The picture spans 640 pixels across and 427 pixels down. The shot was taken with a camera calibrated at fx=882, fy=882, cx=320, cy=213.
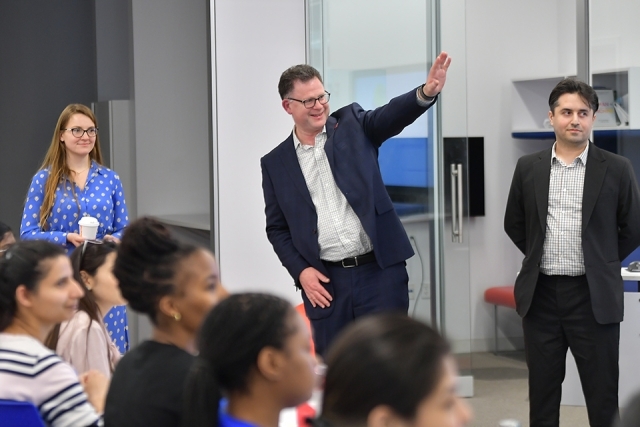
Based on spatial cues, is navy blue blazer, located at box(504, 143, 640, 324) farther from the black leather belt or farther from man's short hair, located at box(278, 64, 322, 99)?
man's short hair, located at box(278, 64, 322, 99)

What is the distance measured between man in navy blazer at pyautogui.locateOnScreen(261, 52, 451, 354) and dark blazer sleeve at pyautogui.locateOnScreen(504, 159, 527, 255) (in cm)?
67

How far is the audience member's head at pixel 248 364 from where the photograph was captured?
5.01 ft

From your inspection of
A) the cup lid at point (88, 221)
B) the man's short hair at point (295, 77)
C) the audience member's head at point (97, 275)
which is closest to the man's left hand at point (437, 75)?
the man's short hair at point (295, 77)

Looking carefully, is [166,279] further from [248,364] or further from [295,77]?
[295,77]

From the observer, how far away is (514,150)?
6.43 meters

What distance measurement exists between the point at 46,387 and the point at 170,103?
197 inches

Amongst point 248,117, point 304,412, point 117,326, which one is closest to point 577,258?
point 304,412

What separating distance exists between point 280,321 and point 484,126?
500 centimetres

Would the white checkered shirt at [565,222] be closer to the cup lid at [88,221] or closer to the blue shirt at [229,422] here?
the cup lid at [88,221]

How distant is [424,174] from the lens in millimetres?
4918

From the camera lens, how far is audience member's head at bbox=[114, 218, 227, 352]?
79.0 inches


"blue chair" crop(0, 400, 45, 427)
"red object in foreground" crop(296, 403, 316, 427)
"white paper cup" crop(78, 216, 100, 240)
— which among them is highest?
"white paper cup" crop(78, 216, 100, 240)

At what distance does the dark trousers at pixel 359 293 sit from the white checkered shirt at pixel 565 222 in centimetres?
63

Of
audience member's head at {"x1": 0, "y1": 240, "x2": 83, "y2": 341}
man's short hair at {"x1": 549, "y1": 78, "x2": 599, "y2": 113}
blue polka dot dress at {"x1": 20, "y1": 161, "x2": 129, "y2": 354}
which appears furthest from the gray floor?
audience member's head at {"x1": 0, "y1": 240, "x2": 83, "y2": 341}
